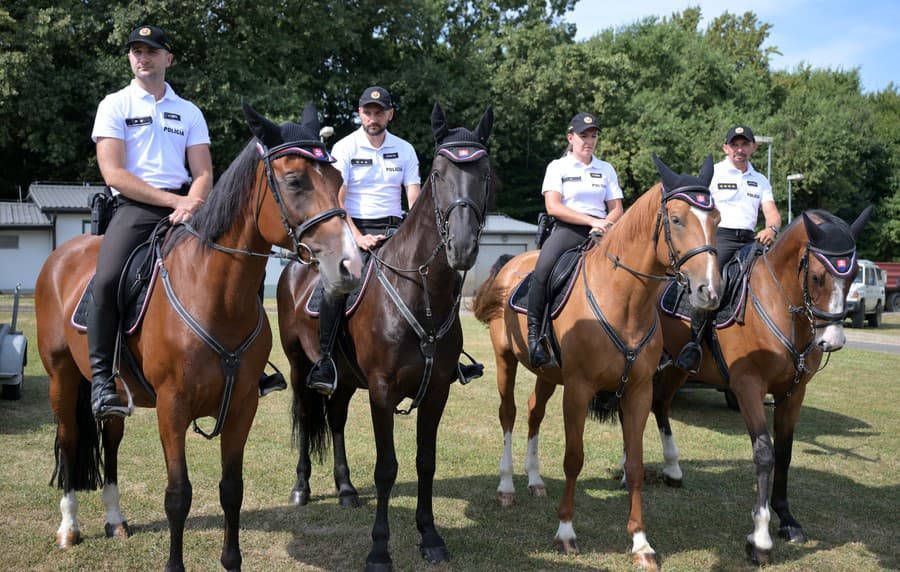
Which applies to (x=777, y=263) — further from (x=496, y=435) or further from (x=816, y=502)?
(x=496, y=435)

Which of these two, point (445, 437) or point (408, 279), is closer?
point (408, 279)

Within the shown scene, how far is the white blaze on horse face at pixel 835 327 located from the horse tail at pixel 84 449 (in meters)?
5.48

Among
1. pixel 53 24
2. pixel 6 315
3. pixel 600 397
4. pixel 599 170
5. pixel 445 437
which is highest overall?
pixel 53 24

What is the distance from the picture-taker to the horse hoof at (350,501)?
19.3 ft

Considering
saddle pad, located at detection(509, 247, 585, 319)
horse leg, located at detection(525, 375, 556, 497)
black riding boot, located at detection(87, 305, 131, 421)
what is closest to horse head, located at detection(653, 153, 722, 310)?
saddle pad, located at detection(509, 247, 585, 319)

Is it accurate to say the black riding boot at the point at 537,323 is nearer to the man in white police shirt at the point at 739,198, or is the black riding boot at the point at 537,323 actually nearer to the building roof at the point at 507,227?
the man in white police shirt at the point at 739,198

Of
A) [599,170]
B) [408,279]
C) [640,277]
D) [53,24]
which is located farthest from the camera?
→ [53,24]

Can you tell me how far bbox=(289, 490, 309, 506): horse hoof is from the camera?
5902 mm

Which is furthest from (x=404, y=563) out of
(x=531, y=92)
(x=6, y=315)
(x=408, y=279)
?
(x=531, y=92)

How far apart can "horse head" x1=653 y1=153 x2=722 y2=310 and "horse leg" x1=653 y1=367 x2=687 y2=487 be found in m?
2.51

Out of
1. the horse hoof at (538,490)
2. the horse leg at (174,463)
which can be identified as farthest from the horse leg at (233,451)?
the horse hoof at (538,490)

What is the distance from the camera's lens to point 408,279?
15.4 ft

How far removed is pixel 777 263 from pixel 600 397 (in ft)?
6.01

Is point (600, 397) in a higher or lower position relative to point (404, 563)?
higher
